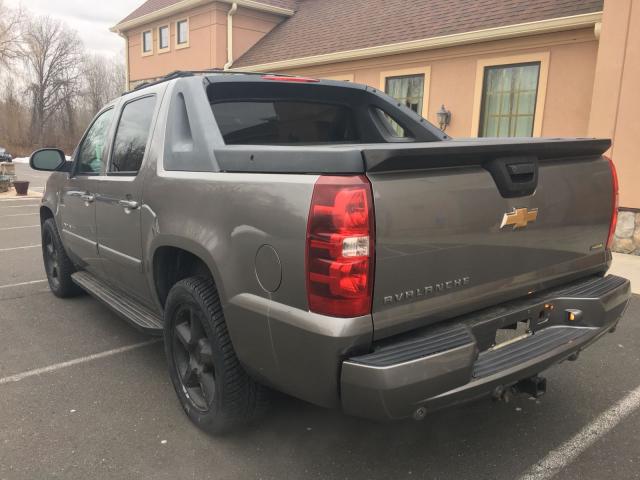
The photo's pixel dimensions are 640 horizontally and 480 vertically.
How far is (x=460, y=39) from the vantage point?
1093 centimetres

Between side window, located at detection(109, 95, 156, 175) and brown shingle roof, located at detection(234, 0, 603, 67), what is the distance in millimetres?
8714

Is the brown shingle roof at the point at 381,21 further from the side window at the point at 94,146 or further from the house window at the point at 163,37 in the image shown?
the side window at the point at 94,146

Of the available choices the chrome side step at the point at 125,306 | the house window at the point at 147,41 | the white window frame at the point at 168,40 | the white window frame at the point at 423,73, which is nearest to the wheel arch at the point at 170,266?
the chrome side step at the point at 125,306

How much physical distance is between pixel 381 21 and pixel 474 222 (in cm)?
1297

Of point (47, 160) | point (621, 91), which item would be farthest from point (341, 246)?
point (621, 91)

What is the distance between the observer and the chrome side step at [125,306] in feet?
10.8

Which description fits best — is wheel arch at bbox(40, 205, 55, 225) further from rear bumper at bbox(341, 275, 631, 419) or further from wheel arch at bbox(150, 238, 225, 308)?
rear bumper at bbox(341, 275, 631, 419)

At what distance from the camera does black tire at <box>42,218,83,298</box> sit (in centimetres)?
509

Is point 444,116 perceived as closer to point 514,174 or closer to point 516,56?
point 516,56

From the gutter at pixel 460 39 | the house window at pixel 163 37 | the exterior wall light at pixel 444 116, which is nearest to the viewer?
the gutter at pixel 460 39

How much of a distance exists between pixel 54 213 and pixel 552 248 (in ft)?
14.3

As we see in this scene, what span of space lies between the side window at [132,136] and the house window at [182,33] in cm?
1718

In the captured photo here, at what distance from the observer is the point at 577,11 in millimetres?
9492

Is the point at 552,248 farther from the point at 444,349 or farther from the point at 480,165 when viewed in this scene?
the point at 444,349
